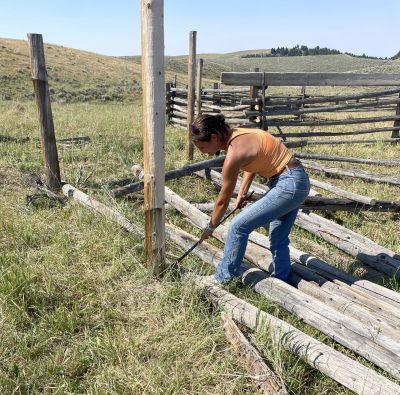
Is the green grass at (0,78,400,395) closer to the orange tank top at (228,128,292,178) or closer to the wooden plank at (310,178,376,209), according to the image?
the wooden plank at (310,178,376,209)

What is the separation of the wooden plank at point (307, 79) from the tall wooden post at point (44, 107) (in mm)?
3596

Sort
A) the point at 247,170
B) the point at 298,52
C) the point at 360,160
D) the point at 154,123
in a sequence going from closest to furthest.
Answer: the point at 154,123, the point at 247,170, the point at 360,160, the point at 298,52

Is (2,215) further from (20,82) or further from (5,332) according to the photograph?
(20,82)

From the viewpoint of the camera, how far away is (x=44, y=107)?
5418mm

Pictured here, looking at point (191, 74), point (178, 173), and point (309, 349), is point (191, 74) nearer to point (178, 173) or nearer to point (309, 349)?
point (178, 173)

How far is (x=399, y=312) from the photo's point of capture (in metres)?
3.00

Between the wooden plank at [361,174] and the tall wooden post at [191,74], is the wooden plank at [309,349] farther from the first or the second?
the tall wooden post at [191,74]

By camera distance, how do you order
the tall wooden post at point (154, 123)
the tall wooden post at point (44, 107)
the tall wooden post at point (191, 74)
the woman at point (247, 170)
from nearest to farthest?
the tall wooden post at point (154, 123)
the woman at point (247, 170)
the tall wooden post at point (44, 107)
the tall wooden post at point (191, 74)

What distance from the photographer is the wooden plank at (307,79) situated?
807 centimetres

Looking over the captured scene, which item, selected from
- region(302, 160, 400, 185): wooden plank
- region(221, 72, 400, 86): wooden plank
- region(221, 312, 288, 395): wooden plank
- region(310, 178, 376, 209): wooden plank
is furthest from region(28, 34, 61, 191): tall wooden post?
region(302, 160, 400, 185): wooden plank

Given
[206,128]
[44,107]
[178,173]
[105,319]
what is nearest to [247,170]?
[206,128]

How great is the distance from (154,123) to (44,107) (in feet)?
10.1

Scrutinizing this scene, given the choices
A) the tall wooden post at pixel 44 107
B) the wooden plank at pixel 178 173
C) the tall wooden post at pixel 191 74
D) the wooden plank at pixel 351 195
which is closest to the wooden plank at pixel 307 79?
the tall wooden post at pixel 191 74

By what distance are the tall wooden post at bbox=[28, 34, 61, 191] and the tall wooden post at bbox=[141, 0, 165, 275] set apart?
112 inches
